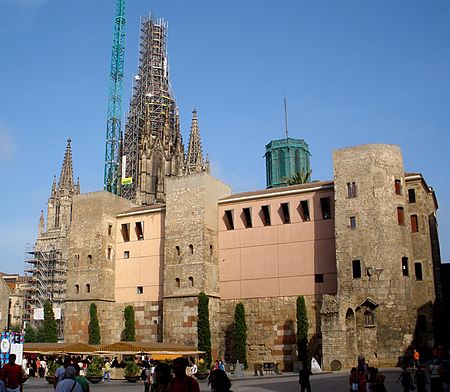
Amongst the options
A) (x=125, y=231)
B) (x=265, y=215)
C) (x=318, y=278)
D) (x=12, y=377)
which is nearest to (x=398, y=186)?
(x=318, y=278)

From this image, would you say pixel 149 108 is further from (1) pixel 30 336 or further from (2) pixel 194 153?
(1) pixel 30 336

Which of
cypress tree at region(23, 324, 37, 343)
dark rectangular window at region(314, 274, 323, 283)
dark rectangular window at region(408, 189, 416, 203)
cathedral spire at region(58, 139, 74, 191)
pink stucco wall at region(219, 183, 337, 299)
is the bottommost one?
cypress tree at region(23, 324, 37, 343)

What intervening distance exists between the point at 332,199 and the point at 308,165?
62.7 meters

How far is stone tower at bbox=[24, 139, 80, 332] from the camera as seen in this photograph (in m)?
89.0

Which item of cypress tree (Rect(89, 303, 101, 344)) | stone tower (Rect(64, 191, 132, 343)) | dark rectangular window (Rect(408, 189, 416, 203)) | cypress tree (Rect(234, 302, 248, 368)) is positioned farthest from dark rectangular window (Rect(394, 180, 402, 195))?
cypress tree (Rect(89, 303, 101, 344))

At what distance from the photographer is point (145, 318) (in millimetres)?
45625

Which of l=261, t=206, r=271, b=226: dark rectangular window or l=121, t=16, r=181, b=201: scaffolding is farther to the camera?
l=121, t=16, r=181, b=201: scaffolding

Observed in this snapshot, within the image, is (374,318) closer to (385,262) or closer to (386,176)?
(385,262)

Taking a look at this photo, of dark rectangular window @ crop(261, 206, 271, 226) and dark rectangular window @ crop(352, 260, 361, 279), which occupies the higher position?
dark rectangular window @ crop(261, 206, 271, 226)

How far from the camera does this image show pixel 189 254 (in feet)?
143

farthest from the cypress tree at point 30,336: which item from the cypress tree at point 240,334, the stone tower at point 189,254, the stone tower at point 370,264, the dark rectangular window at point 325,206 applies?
the stone tower at point 370,264

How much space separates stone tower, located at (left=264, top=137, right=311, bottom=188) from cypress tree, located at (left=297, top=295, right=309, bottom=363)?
197ft

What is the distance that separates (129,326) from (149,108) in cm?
5714

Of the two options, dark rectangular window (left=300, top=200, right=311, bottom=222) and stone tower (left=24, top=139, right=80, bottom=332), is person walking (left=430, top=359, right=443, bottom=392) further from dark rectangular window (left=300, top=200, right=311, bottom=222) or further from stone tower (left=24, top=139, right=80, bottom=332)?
stone tower (left=24, top=139, right=80, bottom=332)
